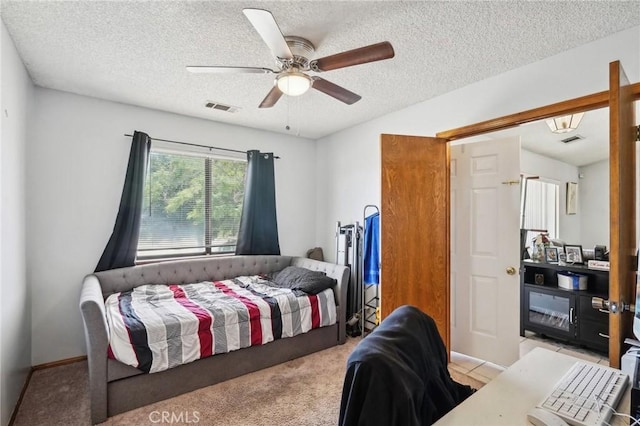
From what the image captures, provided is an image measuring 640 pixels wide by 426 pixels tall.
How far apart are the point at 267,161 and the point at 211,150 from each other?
2.41ft

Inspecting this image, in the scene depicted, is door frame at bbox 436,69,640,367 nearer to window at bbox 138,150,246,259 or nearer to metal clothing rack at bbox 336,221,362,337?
metal clothing rack at bbox 336,221,362,337

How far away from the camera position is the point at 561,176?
376 centimetres

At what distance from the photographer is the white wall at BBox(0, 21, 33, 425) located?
6.22 feet

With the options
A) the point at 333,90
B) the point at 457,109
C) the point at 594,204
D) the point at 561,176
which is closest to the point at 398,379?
the point at 333,90

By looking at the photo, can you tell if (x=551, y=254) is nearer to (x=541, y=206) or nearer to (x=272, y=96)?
(x=541, y=206)

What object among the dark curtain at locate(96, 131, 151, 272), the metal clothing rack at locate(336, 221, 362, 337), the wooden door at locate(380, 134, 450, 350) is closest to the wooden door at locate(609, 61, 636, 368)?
the wooden door at locate(380, 134, 450, 350)

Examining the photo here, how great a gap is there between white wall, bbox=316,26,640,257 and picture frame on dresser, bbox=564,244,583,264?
183 cm

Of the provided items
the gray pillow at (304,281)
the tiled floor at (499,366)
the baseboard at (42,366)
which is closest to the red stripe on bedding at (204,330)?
the gray pillow at (304,281)

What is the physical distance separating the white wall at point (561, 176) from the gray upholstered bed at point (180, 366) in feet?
8.42

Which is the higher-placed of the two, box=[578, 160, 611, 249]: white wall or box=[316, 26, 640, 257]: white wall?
box=[316, 26, 640, 257]: white wall

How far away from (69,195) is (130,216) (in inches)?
21.8

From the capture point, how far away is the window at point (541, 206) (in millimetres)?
3688

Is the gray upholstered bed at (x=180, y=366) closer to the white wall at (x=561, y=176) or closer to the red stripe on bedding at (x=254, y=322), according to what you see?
the red stripe on bedding at (x=254, y=322)

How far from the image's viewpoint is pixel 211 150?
388 cm
